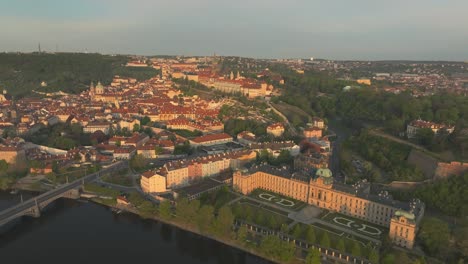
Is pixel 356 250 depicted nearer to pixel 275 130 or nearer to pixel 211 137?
pixel 211 137

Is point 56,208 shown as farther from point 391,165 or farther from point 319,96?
point 319,96

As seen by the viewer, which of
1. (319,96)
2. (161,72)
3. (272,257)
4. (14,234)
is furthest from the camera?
(161,72)

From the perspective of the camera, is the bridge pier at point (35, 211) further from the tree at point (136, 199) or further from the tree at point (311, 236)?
the tree at point (311, 236)

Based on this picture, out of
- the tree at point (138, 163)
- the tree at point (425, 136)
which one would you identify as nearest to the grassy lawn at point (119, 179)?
the tree at point (138, 163)

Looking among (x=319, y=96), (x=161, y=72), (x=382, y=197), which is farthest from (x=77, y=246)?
(x=161, y=72)

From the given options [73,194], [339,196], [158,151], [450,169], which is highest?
[450,169]

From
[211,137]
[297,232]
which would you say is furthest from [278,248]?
[211,137]

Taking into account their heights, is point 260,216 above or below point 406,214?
below

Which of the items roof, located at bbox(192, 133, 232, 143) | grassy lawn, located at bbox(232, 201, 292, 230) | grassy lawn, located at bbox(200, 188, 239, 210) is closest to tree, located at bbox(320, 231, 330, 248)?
grassy lawn, located at bbox(232, 201, 292, 230)
